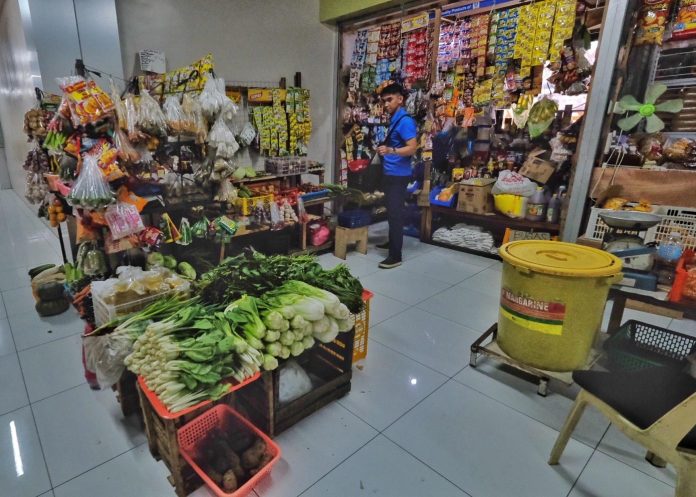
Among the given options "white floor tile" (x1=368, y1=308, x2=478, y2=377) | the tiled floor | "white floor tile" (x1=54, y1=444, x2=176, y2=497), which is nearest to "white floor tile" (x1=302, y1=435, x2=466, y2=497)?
Answer: the tiled floor

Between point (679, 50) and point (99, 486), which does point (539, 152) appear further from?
point (99, 486)

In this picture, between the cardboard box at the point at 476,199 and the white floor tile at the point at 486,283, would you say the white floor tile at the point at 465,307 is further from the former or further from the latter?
the cardboard box at the point at 476,199

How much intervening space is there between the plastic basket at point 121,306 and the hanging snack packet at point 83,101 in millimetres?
1070

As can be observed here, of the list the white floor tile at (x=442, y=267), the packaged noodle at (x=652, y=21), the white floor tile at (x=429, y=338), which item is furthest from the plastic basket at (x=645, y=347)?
the packaged noodle at (x=652, y=21)

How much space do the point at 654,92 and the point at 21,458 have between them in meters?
4.98

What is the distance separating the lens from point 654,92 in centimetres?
339

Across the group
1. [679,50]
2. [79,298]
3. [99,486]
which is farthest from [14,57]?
[679,50]

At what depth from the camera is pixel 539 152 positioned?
438 centimetres

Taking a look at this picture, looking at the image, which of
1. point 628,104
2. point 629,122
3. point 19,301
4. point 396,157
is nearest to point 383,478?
point 396,157

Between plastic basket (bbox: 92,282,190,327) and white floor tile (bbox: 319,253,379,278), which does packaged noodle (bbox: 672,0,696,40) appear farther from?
plastic basket (bbox: 92,282,190,327)

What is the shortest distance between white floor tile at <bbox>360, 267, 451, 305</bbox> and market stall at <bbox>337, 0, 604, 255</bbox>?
1184 mm

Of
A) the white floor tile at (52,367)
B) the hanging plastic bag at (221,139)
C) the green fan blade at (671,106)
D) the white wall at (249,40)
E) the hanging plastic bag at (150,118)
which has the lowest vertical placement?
the white floor tile at (52,367)

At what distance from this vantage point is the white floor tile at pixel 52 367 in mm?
2152

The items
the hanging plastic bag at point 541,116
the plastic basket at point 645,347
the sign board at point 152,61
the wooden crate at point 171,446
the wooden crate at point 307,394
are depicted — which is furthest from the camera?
the hanging plastic bag at point 541,116
